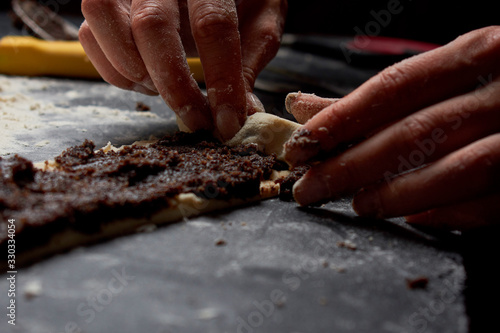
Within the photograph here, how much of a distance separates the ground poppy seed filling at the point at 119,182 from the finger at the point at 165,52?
208 mm

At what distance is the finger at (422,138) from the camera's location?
163 centimetres

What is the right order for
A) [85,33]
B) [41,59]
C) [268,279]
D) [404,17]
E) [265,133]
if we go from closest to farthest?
[268,279]
[265,133]
[85,33]
[41,59]
[404,17]

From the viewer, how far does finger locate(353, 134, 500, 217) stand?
1.56 m

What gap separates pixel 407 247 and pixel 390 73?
72 cm

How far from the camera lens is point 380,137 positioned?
1.67m

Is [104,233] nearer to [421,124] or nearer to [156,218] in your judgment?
[156,218]

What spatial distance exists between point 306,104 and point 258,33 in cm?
107

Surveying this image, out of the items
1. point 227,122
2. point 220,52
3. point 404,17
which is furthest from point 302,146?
point 404,17

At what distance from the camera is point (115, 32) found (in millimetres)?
2281

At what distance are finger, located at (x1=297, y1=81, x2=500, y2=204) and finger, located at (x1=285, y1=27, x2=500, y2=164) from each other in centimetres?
6

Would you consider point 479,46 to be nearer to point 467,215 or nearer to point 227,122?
point 467,215

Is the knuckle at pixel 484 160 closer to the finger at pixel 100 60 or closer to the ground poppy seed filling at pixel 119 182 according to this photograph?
the ground poppy seed filling at pixel 119 182

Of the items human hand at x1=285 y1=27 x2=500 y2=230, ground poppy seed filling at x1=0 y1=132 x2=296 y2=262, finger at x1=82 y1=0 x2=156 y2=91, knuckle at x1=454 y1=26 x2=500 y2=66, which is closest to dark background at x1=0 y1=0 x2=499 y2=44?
knuckle at x1=454 y1=26 x2=500 y2=66

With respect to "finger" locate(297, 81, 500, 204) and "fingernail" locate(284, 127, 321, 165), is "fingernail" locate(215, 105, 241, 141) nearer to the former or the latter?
"fingernail" locate(284, 127, 321, 165)
